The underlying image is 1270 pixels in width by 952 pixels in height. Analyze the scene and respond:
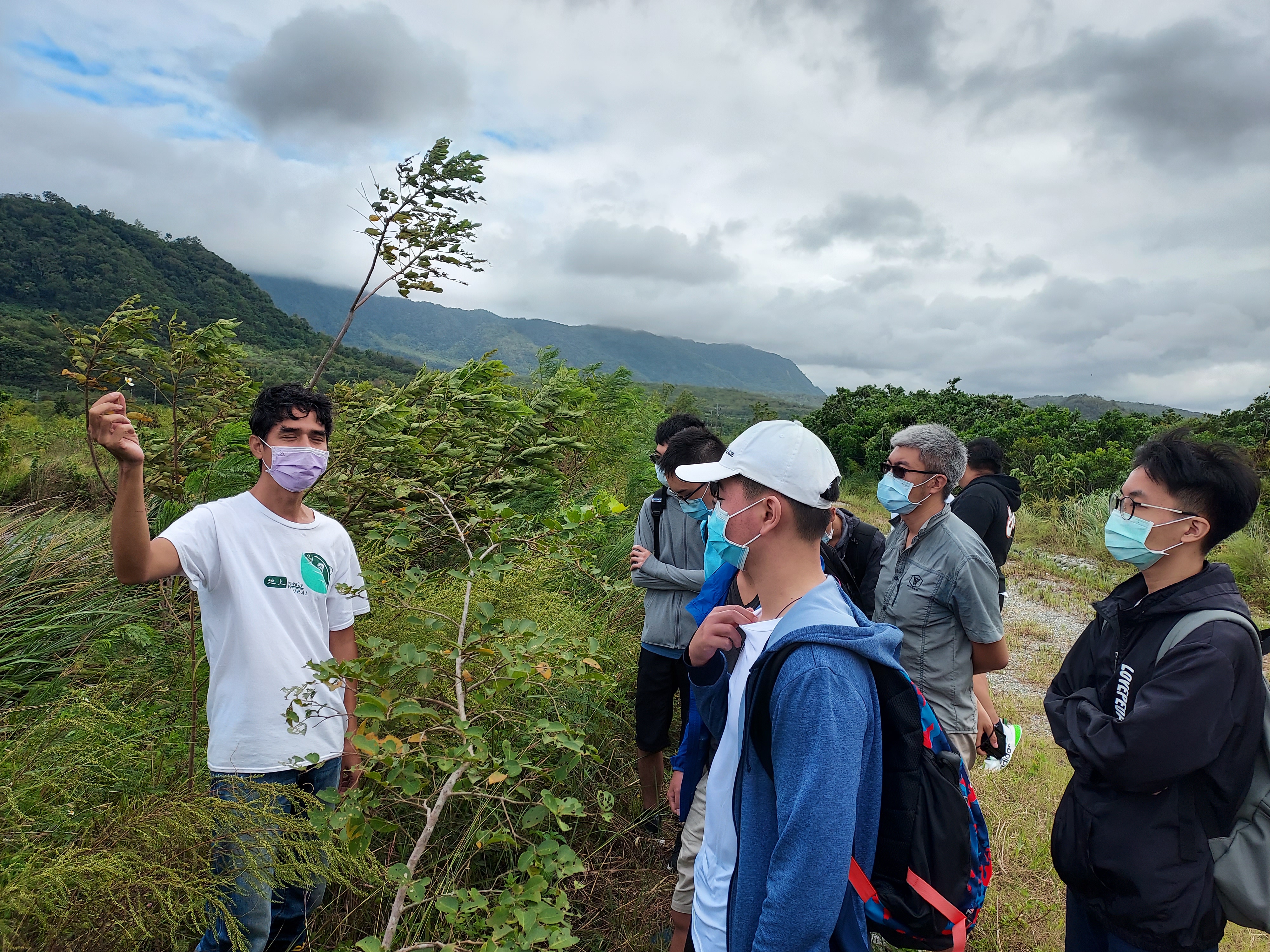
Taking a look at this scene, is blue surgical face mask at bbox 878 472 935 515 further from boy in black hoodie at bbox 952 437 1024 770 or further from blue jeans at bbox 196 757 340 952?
blue jeans at bbox 196 757 340 952

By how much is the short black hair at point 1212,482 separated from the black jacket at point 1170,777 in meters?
0.22

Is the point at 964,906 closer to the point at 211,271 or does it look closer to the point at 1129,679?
the point at 1129,679

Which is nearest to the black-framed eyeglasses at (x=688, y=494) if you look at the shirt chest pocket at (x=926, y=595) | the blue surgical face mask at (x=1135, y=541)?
the shirt chest pocket at (x=926, y=595)

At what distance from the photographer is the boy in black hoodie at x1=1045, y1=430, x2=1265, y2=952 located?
70.6 inches

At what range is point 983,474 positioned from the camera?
4758 millimetres

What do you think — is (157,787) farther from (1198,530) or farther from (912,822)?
(1198,530)

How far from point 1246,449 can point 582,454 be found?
15976mm

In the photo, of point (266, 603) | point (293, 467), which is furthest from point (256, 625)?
point (293, 467)

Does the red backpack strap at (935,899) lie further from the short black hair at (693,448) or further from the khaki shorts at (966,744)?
the short black hair at (693,448)

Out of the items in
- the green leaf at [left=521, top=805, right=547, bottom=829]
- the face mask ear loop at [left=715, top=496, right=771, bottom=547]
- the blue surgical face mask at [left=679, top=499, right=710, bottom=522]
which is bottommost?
the green leaf at [left=521, top=805, right=547, bottom=829]

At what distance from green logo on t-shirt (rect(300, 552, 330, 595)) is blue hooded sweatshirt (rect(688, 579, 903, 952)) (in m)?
1.57

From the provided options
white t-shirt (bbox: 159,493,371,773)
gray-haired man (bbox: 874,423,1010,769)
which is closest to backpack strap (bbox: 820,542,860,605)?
gray-haired man (bbox: 874,423,1010,769)

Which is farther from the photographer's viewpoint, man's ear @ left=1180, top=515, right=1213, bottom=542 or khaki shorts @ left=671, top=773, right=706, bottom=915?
khaki shorts @ left=671, top=773, right=706, bottom=915

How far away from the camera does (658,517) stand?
3.49m
